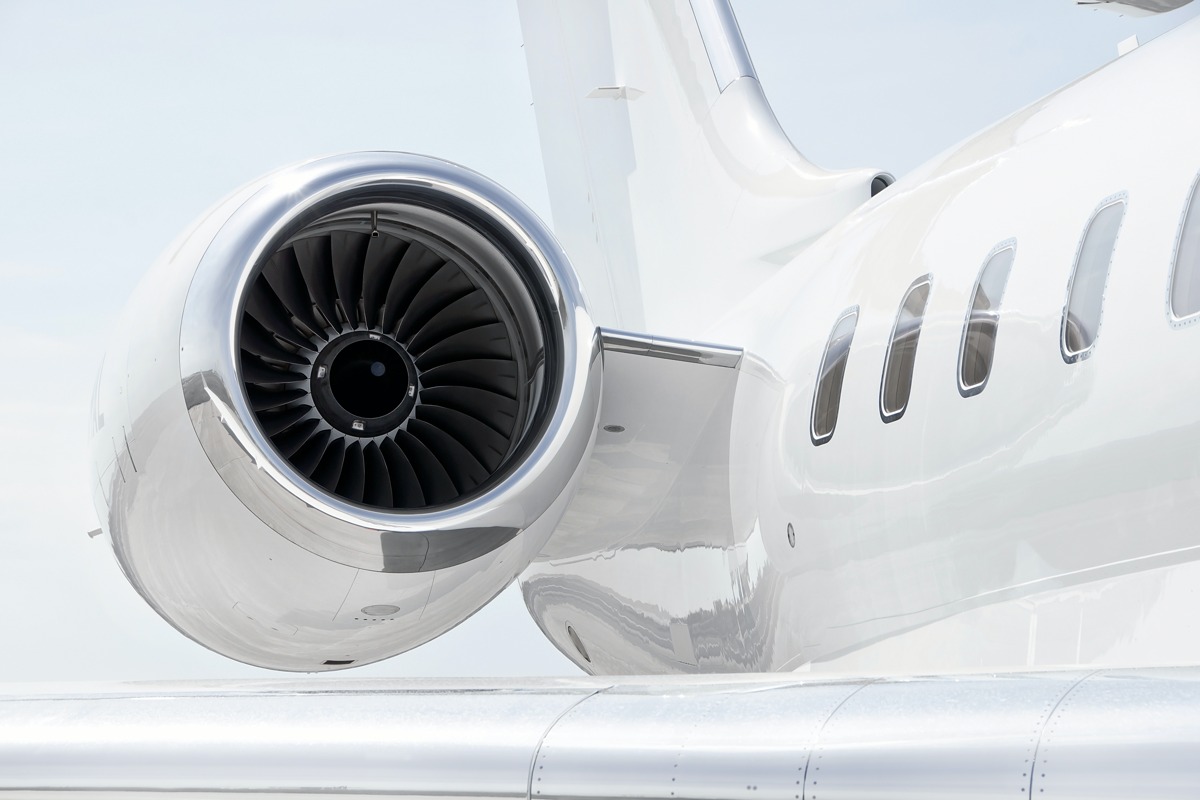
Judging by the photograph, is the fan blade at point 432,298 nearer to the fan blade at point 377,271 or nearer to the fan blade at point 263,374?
the fan blade at point 377,271

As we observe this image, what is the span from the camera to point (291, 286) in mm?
5277

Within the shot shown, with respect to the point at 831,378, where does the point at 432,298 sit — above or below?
above

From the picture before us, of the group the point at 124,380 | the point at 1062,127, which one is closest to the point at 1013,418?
the point at 1062,127

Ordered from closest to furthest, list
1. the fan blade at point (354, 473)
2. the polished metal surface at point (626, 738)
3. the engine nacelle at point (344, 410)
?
the polished metal surface at point (626, 738), the engine nacelle at point (344, 410), the fan blade at point (354, 473)

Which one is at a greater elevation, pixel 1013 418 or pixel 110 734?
pixel 1013 418

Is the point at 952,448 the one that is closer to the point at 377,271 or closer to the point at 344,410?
the point at 344,410

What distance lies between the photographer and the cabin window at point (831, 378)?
472cm

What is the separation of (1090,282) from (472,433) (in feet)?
8.83

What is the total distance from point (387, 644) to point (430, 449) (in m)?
0.80

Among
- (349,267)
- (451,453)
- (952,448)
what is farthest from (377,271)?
(952,448)

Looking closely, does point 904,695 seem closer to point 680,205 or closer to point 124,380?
point 124,380

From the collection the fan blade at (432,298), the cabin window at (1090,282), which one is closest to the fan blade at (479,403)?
the fan blade at (432,298)

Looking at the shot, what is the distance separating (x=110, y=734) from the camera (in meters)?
2.79

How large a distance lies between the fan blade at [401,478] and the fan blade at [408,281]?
0.49 metres
